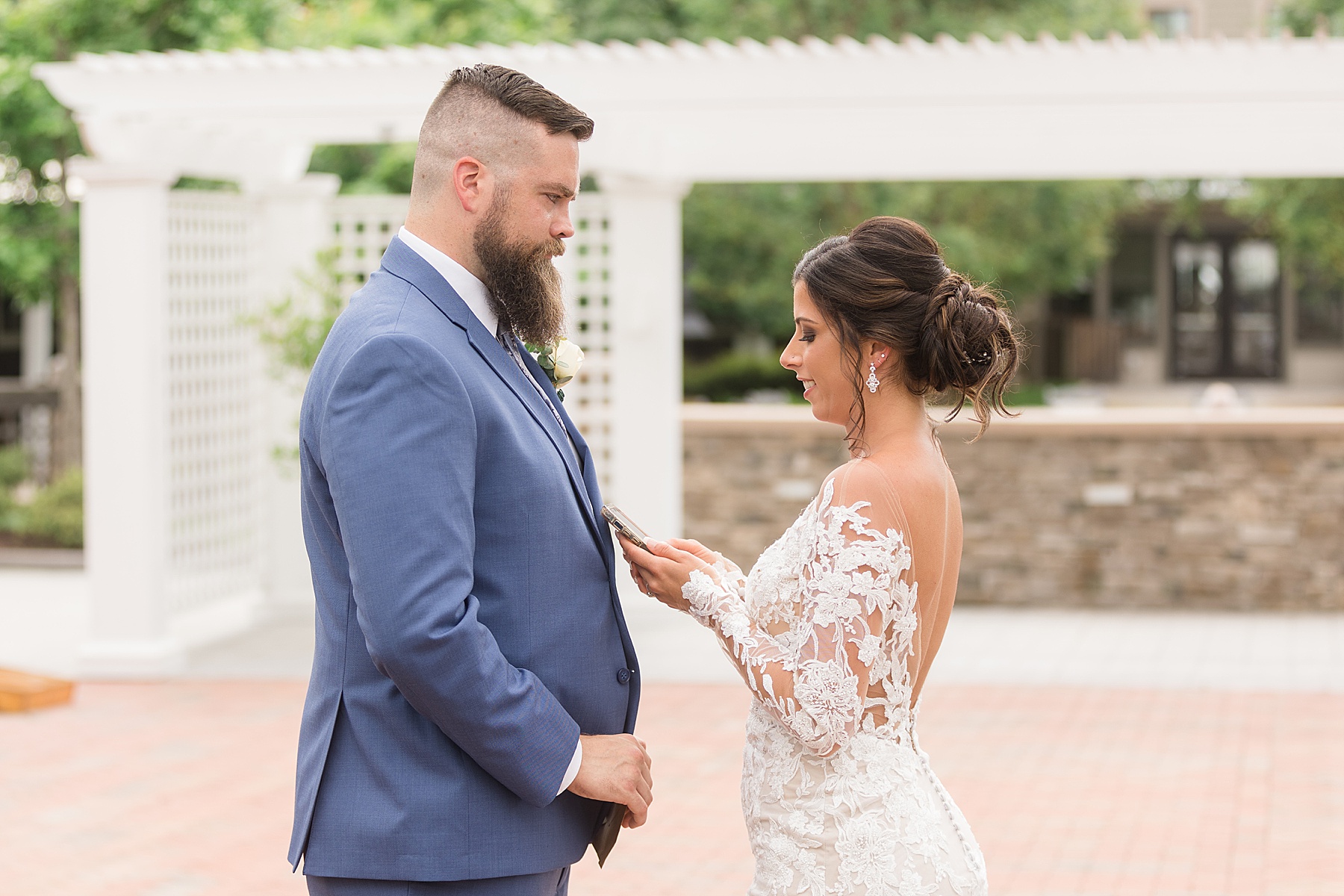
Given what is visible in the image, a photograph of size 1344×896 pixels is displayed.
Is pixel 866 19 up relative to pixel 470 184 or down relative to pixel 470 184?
up

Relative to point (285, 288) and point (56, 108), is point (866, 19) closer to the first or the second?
point (56, 108)

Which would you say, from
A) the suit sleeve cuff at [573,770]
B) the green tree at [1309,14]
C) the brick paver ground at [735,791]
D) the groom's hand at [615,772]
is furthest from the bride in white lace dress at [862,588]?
the green tree at [1309,14]

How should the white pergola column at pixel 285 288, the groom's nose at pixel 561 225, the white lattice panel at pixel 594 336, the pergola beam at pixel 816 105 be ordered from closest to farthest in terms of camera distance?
1. the groom's nose at pixel 561 225
2. the pergola beam at pixel 816 105
3. the white lattice panel at pixel 594 336
4. the white pergola column at pixel 285 288

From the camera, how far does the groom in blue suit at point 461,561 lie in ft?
7.07

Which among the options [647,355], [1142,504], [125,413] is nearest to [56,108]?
[125,413]

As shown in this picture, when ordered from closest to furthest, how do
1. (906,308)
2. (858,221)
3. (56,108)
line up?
(906,308) < (56,108) < (858,221)

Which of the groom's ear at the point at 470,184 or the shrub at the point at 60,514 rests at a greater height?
Result: the groom's ear at the point at 470,184

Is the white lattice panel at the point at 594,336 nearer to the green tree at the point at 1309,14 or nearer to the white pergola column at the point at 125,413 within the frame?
the white pergola column at the point at 125,413

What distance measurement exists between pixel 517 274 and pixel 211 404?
24.8 ft

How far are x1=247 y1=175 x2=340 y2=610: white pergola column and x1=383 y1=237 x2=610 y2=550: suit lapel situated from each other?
7.80 metres

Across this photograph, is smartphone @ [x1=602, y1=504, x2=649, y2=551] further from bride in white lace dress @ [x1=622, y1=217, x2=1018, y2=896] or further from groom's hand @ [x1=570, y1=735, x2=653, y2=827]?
groom's hand @ [x1=570, y1=735, x2=653, y2=827]

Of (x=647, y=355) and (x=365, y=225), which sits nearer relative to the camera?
(x=647, y=355)

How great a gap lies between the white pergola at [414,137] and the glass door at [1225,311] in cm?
2454

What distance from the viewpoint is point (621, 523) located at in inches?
101
